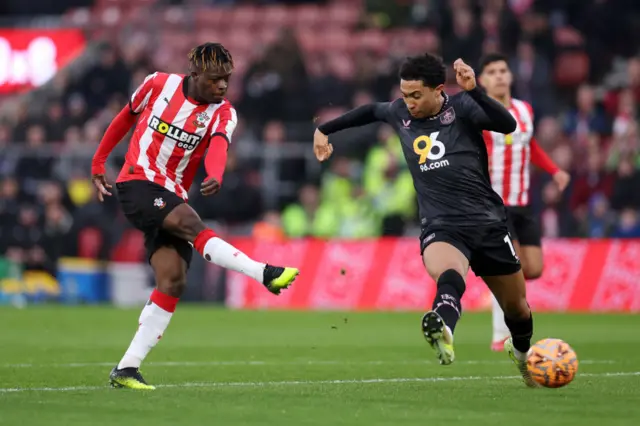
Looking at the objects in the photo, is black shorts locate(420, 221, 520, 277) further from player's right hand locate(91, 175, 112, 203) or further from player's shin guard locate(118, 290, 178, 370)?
player's right hand locate(91, 175, 112, 203)

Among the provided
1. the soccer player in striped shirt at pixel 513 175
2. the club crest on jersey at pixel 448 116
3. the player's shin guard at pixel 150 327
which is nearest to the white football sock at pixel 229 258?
the player's shin guard at pixel 150 327

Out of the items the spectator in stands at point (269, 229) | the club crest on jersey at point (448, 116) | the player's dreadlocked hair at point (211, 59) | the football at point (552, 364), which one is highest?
the player's dreadlocked hair at point (211, 59)

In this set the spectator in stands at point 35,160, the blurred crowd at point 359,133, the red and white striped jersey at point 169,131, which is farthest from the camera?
the spectator in stands at point 35,160

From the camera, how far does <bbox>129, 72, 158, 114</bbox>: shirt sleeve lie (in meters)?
→ 9.02

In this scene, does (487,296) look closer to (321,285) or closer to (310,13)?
(321,285)

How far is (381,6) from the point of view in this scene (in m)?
25.6

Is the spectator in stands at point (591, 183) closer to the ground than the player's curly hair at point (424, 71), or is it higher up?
closer to the ground

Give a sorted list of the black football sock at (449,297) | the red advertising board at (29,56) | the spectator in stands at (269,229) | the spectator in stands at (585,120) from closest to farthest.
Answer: the black football sock at (449,297)
the spectator in stands at (585,120)
the spectator in stands at (269,229)
the red advertising board at (29,56)

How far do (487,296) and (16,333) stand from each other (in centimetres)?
734

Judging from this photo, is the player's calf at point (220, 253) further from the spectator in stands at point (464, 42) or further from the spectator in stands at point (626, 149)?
the spectator in stands at point (464, 42)

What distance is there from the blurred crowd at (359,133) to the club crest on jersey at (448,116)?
1078 cm

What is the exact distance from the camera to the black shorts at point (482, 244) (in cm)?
826

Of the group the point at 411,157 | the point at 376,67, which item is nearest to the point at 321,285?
the point at 376,67

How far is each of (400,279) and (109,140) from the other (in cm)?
1064
